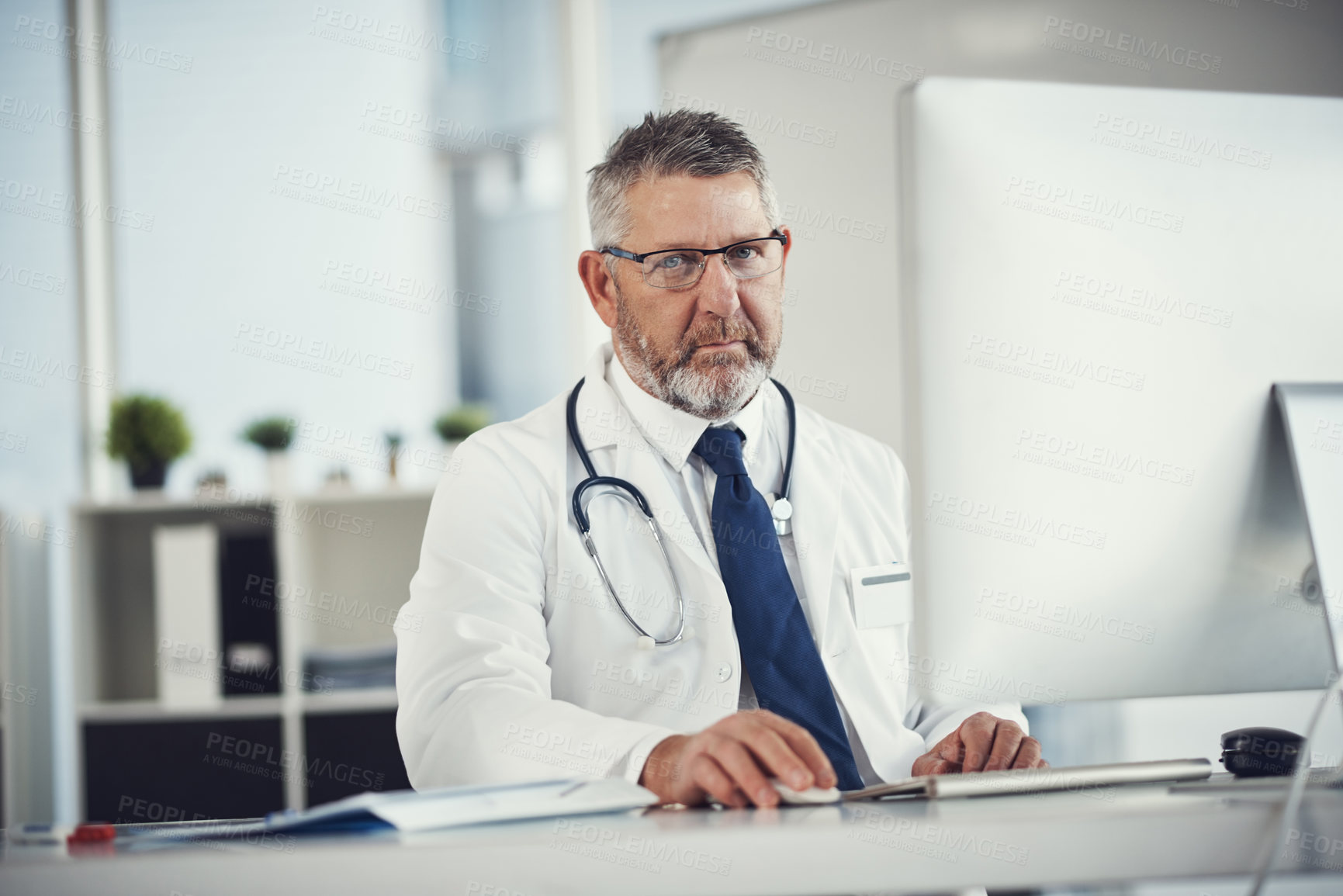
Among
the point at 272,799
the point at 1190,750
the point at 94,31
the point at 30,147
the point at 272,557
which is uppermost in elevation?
the point at 94,31

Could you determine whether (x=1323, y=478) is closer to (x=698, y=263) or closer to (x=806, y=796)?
(x=806, y=796)

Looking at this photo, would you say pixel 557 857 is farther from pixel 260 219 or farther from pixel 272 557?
pixel 260 219

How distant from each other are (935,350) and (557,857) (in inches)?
19.1

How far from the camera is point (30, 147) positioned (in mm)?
3150

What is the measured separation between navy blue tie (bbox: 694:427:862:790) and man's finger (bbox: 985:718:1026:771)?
261mm

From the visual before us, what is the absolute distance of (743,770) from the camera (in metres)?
0.76

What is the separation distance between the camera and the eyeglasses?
1.43 meters

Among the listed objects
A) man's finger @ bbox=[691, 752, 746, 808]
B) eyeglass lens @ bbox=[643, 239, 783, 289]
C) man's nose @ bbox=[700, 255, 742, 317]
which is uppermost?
eyeglass lens @ bbox=[643, 239, 783, 289]

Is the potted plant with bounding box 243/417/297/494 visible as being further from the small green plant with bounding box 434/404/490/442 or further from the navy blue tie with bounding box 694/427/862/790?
the navy blue tie with bounding box 694/427/862/790

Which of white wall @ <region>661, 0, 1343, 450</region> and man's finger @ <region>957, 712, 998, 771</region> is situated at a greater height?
white wall @ <region>661, 0, 1343, 450</region>

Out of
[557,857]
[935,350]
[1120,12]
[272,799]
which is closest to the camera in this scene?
[557,857]

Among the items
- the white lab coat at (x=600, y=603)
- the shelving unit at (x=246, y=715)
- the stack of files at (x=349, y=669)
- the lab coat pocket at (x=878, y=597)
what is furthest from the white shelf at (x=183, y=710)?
the lab coat pocket at (x=878, y=597)

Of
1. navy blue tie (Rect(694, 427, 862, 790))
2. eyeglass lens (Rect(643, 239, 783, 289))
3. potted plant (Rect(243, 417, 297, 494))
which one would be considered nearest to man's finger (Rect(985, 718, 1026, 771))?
navy blue tie (Rect(694, 427, 862, 790))

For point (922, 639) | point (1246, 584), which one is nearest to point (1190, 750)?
point (1246, 584)
